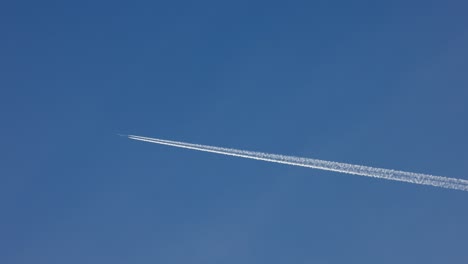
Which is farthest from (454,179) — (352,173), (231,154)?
(231,154)

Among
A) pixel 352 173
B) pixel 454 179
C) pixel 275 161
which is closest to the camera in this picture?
pixel 454 179

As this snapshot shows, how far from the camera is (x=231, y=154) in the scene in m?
40.8

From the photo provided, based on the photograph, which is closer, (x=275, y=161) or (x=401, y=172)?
(x=401, y=172)

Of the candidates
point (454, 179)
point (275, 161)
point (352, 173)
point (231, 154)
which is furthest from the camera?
point (231, 154)

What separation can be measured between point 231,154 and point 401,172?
75.1 ft

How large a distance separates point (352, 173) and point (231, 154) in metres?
16.9

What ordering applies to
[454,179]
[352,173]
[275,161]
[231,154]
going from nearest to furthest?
1. [454,179]
2. [352,173]
3. [275,161]
4. [231,154]

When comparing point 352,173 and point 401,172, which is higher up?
point 401,172

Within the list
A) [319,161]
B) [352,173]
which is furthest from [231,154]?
[352,173]

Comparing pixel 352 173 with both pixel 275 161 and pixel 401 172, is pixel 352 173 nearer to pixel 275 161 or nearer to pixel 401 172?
pixel 401 172

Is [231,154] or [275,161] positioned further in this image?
[231,154]

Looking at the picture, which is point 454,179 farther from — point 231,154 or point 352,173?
point 231,154

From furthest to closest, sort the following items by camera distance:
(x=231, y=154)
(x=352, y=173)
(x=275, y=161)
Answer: (x=231, y=154)
(x=275, y=161)
(x=352, y=173)

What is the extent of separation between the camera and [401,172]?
3456cm
